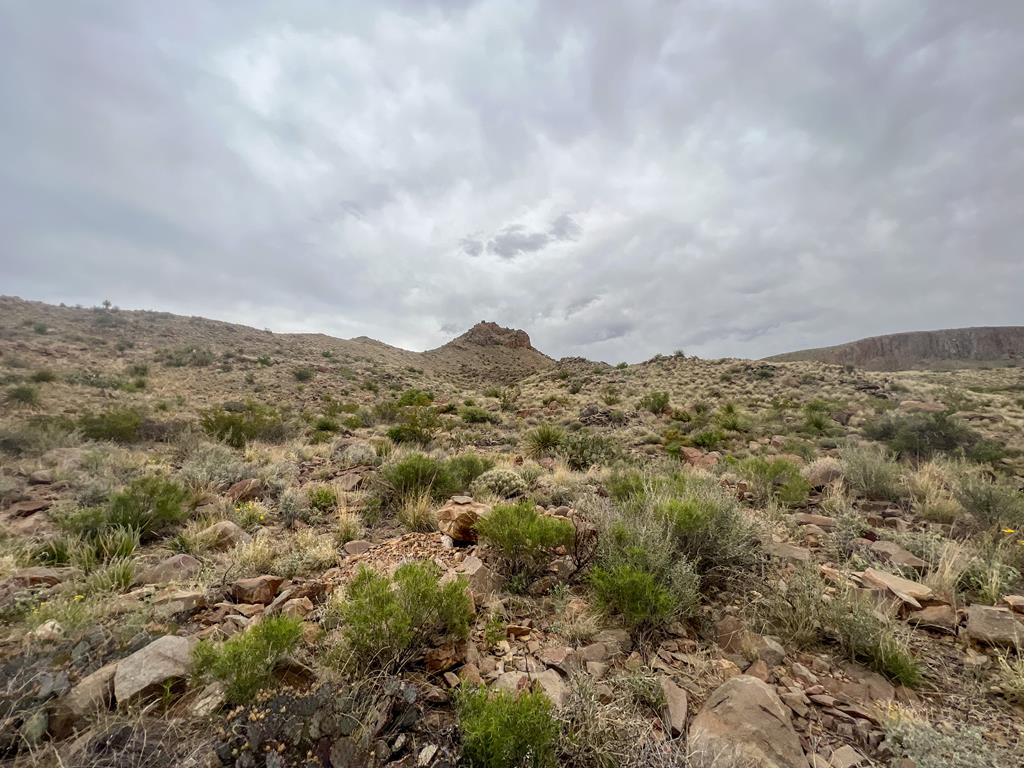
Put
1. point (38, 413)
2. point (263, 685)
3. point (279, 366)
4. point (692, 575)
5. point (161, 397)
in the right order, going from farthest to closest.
Answer: point (279, 366), point (161, 397), point (38, 413), point (692, 575), point (263, 685)

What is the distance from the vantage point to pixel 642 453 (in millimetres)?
9984

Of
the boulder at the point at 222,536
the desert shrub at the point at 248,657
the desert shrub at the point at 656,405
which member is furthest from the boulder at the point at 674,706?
the desert shrub at the point at 656,405

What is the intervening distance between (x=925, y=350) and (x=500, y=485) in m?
96.2

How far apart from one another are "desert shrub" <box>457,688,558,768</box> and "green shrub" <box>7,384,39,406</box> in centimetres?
1654

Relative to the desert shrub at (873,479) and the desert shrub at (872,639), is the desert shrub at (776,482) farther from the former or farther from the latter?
the desert shrub at (872,639)

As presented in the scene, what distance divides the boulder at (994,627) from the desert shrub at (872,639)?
581 mm

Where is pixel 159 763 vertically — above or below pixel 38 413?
below

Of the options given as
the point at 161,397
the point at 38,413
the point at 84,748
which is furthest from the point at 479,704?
the point at 161,397

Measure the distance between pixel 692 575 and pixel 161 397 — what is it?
61.9 feet

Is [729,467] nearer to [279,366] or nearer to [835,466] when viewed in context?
[835,466]

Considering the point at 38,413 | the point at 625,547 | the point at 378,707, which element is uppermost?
the point at 38,413

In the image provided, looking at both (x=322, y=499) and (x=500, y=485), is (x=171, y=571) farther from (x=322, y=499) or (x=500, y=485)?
(x=500, y=485)

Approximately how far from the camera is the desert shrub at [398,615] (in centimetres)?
249

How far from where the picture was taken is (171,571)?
364cm
